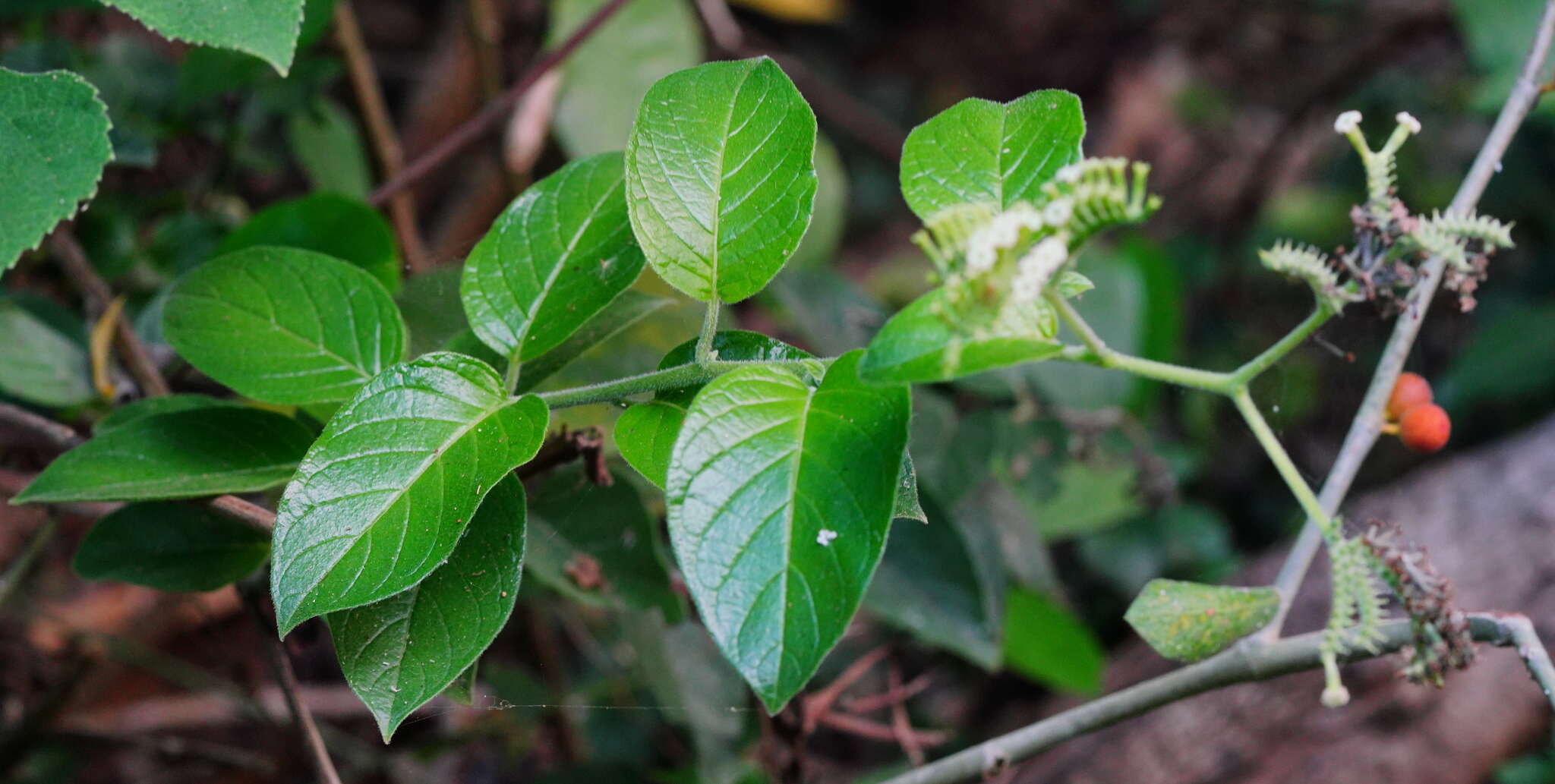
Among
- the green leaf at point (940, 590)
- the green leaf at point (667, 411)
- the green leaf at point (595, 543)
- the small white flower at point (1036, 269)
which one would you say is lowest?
the green leaf at point (940, 590)

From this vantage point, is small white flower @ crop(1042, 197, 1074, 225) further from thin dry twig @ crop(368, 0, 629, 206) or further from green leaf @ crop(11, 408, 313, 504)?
thin dry twig @ crop(368, 0, 629, 206)

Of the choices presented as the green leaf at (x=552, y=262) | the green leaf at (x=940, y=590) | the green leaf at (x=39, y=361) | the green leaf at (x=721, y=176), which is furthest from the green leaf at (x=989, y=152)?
the green leaf at (x=39, y=361)

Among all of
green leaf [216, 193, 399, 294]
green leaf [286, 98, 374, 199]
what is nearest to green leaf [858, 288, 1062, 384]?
green leaf [216, 193, 399, 294]

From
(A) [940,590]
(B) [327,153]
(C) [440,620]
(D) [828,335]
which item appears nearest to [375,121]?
(B) [327,153]

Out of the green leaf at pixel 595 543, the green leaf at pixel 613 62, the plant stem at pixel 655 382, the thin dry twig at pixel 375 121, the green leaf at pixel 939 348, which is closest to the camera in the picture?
the green leaf at pixel 939 348

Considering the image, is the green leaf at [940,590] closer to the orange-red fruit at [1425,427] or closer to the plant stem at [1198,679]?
the plant stem at [1198,679]

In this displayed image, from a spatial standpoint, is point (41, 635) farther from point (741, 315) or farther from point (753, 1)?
point (753, 1)
